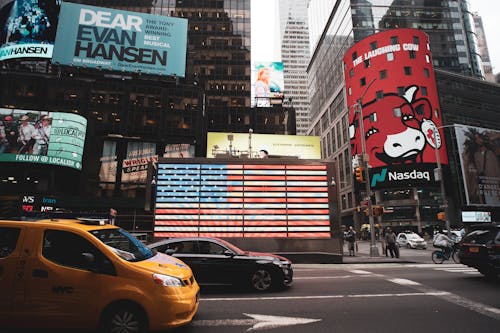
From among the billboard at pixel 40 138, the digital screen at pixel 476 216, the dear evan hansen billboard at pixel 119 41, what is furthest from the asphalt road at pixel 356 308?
the digital screen at pixel 476 216

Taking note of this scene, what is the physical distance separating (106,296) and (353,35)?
80.1 m

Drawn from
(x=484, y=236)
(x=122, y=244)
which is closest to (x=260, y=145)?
(x=484, y=236)

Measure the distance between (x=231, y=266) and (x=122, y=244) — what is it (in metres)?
3.65

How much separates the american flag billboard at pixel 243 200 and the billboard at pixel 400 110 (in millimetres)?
37503

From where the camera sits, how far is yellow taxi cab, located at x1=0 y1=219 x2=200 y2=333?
14.7ft

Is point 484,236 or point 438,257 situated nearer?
point 484,236

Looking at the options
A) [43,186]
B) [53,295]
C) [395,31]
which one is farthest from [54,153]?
[395,31]

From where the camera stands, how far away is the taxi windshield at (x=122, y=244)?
16.4 ft

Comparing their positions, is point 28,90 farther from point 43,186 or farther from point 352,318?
point 352,318

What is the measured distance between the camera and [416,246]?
28219 mm

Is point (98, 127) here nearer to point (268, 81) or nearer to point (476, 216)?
point (268, 81)

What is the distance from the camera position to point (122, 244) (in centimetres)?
536

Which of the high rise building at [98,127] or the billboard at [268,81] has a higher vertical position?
the billboard at [268,81]

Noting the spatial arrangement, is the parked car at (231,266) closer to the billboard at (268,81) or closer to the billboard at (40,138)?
the billboard at (40,138)
